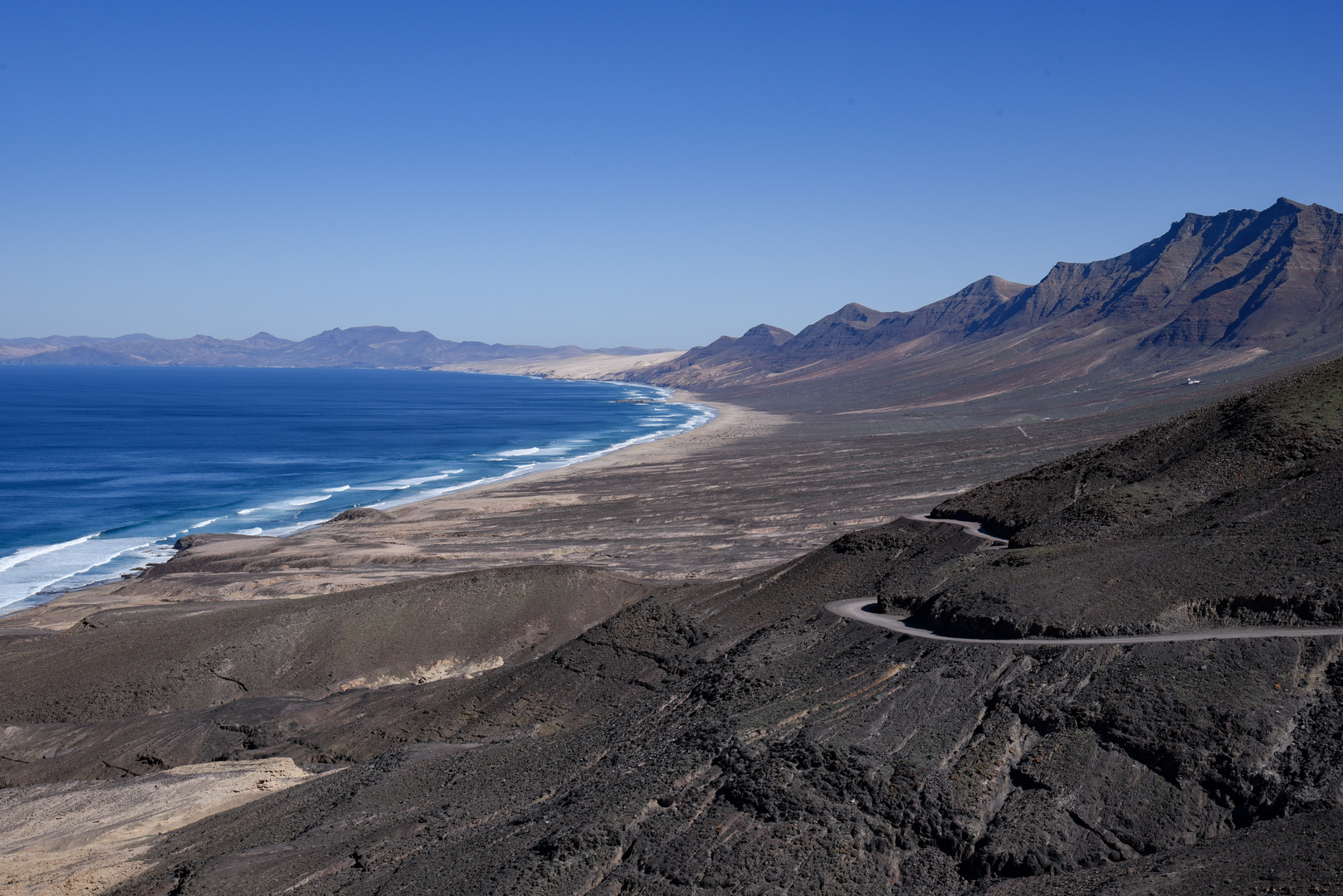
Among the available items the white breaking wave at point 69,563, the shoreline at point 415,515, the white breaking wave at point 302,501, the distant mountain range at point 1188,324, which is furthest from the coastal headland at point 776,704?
the distant mountain range at point 1188,324

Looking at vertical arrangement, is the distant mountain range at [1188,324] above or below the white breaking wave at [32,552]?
above

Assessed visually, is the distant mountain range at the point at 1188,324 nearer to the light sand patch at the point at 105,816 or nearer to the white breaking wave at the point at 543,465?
the white breaking wave at the point at 543,465

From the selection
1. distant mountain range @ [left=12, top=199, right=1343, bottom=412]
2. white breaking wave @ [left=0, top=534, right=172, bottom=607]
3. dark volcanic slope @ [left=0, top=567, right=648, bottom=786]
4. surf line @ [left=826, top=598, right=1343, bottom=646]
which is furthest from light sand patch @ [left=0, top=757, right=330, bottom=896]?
distant mountain range @ [left=12, top=199, right=1343, bottom=412]

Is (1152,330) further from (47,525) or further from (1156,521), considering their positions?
(47,525)

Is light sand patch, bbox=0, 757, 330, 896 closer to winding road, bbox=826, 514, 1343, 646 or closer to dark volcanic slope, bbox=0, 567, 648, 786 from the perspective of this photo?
dark volcanic slope, bbox=0, 567, 648, 786

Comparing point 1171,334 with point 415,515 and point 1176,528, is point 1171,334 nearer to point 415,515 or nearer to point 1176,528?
point 415,515

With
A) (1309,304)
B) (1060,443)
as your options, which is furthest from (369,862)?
(1309,304)
